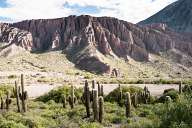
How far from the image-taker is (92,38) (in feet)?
392

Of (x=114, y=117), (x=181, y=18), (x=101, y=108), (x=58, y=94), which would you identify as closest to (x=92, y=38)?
(x=58, y=94)

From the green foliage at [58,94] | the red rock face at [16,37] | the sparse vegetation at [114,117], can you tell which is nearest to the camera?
the sparse vegetation at [114,117]

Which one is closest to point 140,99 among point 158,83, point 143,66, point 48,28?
point 158,83

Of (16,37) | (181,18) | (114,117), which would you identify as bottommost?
(114,117)

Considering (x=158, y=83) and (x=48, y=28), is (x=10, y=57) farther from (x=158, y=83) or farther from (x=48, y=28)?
(x=158, y=83)

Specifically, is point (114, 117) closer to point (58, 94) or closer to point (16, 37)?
point (58, 94)

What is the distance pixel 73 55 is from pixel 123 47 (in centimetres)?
1445

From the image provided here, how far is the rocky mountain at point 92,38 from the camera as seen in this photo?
115062 mm

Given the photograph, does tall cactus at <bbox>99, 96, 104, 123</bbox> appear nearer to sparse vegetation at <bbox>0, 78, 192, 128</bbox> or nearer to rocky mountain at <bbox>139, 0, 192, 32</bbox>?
sparse vegetation at <bbox>0, 78, 192, 128</bbox>

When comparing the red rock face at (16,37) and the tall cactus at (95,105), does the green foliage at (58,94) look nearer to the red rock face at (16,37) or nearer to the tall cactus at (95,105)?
the tall cactus at (95,105)

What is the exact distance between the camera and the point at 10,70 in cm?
8975

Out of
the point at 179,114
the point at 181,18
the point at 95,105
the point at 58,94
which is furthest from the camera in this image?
the point at 181,18

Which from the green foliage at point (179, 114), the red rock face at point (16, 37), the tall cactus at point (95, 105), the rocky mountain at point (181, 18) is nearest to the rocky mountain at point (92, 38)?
the red rock face at point (16, 37)

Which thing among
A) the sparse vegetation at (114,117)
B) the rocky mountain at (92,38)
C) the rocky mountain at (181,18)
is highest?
the rocky mountain at (181,18)
